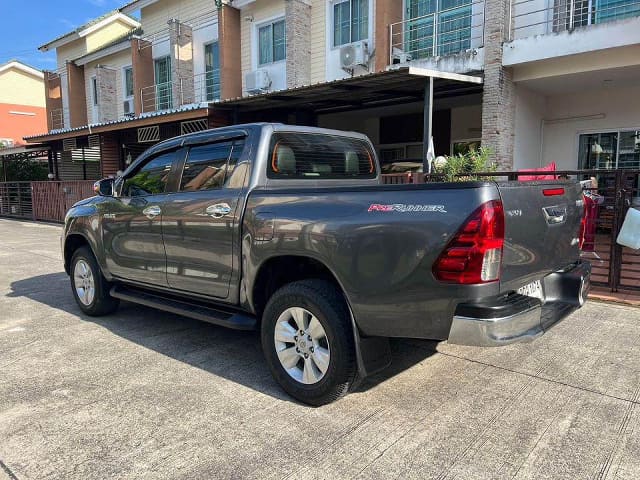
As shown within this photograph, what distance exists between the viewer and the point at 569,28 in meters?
9.95

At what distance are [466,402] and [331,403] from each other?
935 mm

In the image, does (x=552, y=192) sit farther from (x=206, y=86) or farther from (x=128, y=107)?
(x=128, y=107)

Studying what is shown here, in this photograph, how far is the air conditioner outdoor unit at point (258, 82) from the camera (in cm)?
1545

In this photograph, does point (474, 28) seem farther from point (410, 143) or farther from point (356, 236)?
point (356, 236)

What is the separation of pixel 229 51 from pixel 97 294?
12651mm

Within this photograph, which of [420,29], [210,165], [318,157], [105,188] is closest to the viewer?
[210,165]

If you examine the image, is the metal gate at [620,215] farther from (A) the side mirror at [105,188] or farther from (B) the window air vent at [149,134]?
(B) the window air vent at [149,134]

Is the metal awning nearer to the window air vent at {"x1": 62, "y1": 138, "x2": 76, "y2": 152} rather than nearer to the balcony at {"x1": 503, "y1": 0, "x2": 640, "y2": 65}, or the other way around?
the window air vent at {"x1": 62, "y1": 138, "x2": 76, "y2": 152}

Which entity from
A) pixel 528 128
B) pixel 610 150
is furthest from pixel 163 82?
pixel 610 150

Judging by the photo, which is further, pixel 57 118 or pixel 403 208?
pixel 57 118

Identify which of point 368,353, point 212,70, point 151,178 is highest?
point 212,70

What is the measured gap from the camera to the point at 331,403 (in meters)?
3.45

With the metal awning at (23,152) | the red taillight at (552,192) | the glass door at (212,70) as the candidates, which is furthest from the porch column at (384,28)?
the metal awning at (23,152)

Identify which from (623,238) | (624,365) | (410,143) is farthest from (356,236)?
(410,143)
